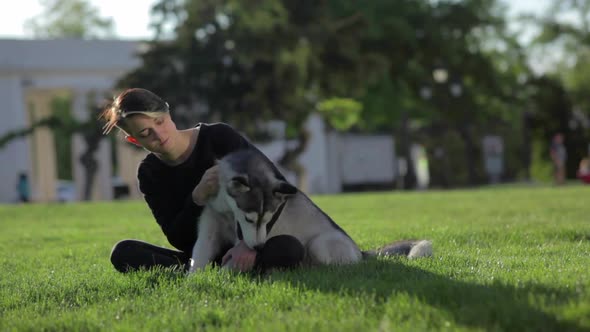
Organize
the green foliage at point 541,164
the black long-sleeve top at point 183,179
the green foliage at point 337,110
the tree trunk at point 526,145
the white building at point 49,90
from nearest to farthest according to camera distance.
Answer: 1. the black long-sleeve top at point 183,179
2. the green foliage at point 337,110
3. the white building at point 49,90
4. the green foliage at point 541,164
5. the tree trunk at point 526,145

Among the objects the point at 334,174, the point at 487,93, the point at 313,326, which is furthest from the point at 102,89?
the point at 313,326

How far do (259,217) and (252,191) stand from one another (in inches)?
8.2

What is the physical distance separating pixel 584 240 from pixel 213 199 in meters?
4.48

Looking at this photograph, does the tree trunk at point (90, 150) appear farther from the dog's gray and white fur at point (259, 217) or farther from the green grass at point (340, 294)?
the dog's gray and white fur at point (259, 217)

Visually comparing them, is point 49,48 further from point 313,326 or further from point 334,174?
point 313,326

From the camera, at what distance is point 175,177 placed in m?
6.87

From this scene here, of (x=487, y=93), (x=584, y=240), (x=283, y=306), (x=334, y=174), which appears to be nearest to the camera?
(x=283, y=306)

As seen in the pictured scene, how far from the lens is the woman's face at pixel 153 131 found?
630cm

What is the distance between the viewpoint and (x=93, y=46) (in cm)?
4869

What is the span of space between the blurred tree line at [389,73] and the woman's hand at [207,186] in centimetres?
2911

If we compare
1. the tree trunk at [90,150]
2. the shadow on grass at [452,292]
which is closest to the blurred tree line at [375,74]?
the tree trunk at [90,150]

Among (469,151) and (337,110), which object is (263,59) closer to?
(337,110)

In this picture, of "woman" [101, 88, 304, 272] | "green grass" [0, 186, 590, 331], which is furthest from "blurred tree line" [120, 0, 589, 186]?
"woman" [101, 88, 304, 272]

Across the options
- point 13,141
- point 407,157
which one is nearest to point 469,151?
point 407,157
